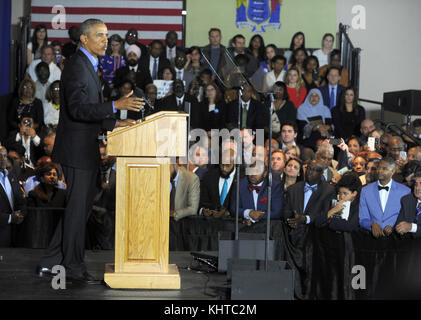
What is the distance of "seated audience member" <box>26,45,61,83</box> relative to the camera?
968 centimetres

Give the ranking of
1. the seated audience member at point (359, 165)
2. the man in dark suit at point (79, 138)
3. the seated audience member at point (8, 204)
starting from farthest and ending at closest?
the seated audience member at point (359, 165) → the seated audience member at point (8, 204) → the man in dark suit at point (79, 138)

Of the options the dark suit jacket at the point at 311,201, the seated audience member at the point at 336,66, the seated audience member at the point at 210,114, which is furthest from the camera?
the seated audience member at the point at 336,66

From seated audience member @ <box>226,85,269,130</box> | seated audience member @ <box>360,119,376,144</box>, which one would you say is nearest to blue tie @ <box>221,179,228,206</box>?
seated audience member @ <box>226,85,269,130</box>

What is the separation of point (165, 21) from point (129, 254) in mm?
8371

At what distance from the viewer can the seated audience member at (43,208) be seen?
6258 millimetres

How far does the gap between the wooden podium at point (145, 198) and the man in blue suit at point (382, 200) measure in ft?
7.52

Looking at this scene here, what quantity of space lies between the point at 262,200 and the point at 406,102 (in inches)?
175

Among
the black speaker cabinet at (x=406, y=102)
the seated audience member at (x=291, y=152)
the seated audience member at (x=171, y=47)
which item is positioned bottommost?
the seated audience member at (x=291, y=152)

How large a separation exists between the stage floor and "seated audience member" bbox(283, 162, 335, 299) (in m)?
1.10

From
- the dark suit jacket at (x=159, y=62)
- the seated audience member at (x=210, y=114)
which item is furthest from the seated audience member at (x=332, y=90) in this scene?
the dark suit jacket at (x=159, y=62)

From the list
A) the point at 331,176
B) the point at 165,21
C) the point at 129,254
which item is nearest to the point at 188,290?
the point at 129,254

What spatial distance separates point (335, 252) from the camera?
559cm

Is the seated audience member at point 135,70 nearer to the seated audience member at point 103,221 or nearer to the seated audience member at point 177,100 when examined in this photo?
the seated audience member at point 177,100

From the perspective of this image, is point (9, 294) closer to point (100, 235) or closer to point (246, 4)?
point (100, 235)
